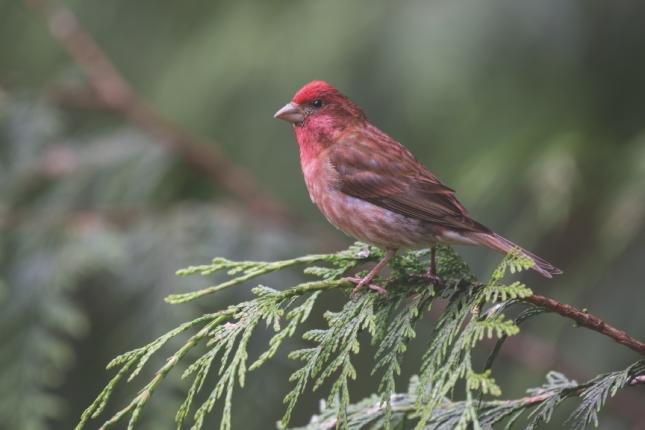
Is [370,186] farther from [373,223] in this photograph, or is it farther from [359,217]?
[373,223]

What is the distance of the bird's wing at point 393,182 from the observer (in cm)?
319

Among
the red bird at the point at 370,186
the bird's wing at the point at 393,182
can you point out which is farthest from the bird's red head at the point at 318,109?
the bird's wing at the point at 393,182

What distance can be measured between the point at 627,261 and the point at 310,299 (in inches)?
84.0

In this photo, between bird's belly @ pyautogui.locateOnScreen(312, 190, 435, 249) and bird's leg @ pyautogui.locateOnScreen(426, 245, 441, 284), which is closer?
bird's leg @ pyautogui.locateOnScreen(426, 245, 441, 284)

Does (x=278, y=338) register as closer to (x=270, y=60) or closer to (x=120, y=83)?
(x=120, y=83)

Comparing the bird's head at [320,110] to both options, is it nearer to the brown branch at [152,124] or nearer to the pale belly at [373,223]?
the pale belly at [373,223]

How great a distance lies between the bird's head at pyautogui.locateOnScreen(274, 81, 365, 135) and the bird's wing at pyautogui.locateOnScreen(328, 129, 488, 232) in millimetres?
112

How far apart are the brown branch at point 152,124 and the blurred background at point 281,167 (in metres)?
0.01

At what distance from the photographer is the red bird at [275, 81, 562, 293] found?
10.1 feet

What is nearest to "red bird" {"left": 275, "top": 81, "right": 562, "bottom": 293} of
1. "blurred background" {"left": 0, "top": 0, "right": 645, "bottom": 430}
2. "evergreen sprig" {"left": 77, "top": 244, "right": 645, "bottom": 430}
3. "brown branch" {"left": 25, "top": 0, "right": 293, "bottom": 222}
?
"evergreen sprig" {"left": 77, "top": 244, "right": 645, "bottom": 430}

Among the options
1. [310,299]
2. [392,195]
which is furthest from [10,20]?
[310,299]

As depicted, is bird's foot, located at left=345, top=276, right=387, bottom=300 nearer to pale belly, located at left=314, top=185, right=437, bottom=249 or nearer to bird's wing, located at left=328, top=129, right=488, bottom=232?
pale belly, located at left=314, top=185, right=437, bottom=249

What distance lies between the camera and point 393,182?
3467mm

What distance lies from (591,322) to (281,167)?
148 inches
